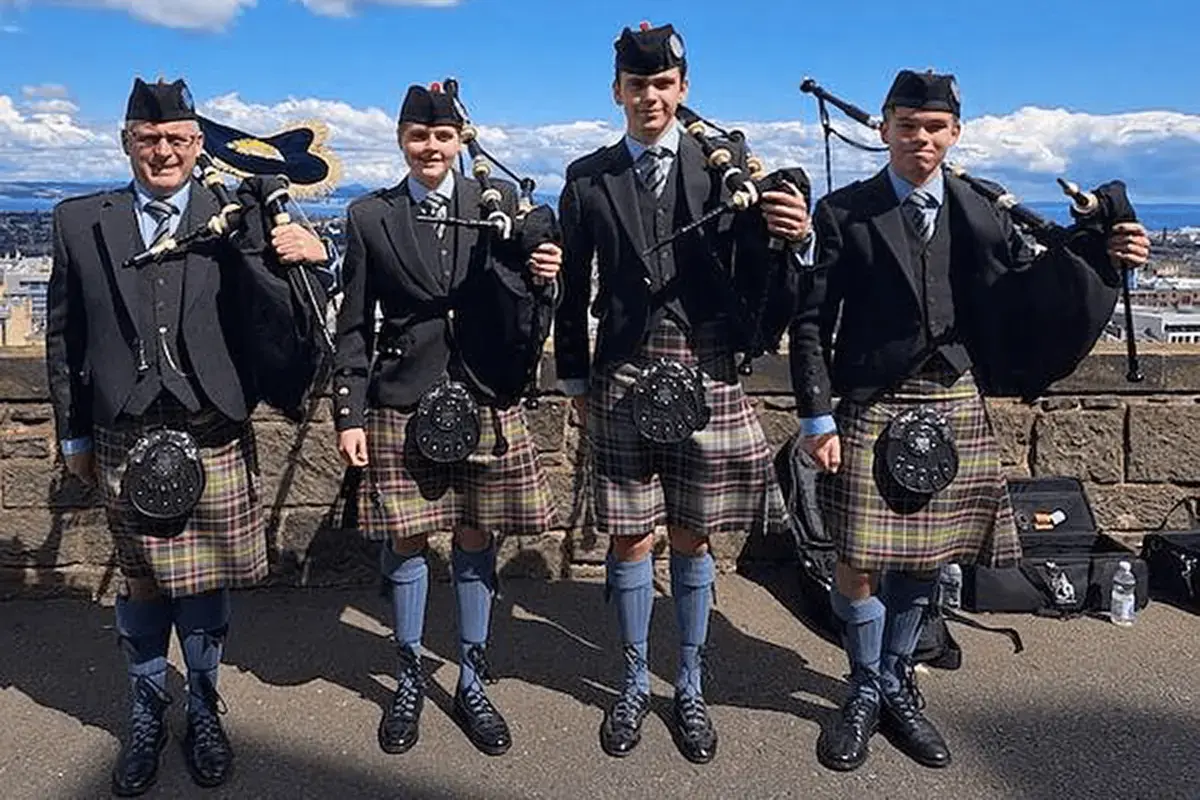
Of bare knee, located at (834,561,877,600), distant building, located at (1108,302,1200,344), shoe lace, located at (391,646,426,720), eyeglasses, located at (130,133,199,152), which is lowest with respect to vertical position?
shoe lace, located at (391,646,426,720)

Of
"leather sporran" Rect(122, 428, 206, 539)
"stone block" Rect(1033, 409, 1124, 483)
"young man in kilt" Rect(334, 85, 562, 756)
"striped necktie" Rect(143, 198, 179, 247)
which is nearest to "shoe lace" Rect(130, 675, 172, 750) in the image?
"leather sporran" Rect(122, 428, 206, 539)

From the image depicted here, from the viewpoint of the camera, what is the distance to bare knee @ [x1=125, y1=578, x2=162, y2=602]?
2.77 metres

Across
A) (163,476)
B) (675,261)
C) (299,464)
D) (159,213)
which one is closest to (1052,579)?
(675,261)

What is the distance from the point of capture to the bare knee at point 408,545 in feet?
9.75

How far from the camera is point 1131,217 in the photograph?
99.3 inches

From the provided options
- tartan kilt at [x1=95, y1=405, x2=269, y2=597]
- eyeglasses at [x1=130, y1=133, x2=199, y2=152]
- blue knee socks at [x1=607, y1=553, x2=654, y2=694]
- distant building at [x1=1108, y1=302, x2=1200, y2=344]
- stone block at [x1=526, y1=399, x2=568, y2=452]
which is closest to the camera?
eyeglasses at [x1=130, y1=133, x2=199, y2=152]

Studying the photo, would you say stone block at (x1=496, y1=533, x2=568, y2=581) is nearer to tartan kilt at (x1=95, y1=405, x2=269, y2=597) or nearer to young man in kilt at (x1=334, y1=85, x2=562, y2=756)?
young man in kilt at (x1=334, y1=85, x2=562, y2=756)

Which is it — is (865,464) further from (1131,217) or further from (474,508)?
(474,508)

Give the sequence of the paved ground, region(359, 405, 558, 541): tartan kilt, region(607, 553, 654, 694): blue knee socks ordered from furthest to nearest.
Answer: region(607, 553, 654, 694): blue knee socks, region(359, 405, 558, 541): tartan kilt, the paved ground

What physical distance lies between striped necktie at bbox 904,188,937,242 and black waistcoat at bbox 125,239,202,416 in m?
1.75

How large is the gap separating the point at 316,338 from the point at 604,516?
0.86 m

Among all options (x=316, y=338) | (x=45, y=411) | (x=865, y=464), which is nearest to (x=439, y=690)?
(x=316, y=338)

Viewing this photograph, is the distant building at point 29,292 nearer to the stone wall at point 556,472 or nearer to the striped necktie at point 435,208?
the stone wall at point 556,472

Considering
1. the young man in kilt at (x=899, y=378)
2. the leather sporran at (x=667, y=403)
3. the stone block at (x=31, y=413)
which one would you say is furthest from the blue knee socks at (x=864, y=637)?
the stone block at (x=31, y=413)
